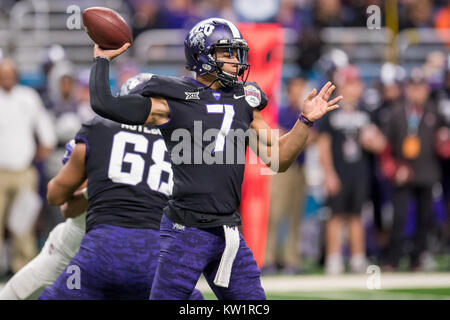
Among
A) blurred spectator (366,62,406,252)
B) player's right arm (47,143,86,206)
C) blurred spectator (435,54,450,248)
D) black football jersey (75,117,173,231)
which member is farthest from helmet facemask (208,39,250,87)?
blurred spectator (435,54,450,248)

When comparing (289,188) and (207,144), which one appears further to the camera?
(289,188)

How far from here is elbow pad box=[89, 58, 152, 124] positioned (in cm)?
393

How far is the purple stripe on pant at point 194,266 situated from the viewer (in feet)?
12.8

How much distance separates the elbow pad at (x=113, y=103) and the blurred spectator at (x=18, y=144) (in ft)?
16.3

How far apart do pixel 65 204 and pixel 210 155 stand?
4.92 ft

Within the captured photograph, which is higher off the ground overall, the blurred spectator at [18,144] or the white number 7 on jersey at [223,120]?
the blurred spectator at [18,144]

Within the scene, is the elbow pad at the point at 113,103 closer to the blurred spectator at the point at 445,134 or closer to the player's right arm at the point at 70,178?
the player's right arm at the point at 70,178

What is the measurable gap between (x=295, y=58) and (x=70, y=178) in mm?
6250

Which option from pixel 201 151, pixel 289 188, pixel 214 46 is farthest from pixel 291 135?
pixel 289 188

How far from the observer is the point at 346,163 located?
359 inches

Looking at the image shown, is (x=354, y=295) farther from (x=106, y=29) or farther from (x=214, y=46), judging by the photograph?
(x=106, y=29)

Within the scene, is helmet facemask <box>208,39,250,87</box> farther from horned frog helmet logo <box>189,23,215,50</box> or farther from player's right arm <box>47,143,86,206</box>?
player's right arm <box>47,143,86,206</box>

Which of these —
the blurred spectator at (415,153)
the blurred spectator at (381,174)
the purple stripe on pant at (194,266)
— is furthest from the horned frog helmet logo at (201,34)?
the blurred spectator at (381,174)
